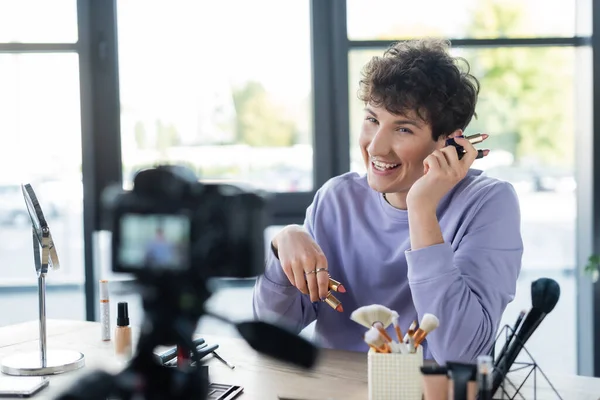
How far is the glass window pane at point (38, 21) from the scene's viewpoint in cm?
282

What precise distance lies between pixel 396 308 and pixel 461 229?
9.0 inches

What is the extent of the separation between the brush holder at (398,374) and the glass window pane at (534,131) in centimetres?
192

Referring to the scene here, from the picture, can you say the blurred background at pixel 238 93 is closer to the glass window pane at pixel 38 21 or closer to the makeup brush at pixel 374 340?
the glass window pane at pixel 38 21

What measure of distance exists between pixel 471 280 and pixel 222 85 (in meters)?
1.78

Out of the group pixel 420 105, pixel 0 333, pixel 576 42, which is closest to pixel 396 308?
pixel 420 105

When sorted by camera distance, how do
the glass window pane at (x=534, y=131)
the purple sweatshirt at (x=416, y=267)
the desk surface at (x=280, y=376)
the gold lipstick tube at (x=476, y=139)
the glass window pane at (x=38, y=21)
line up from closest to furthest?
the desk surface at (x=280, y=376), the purple sweatshirt at (x=416, y=267), the gold lipstick tube at (x=476, y=139), the glass window pane at (x=38, y=21), the glass window pane at (x=534, y=131)

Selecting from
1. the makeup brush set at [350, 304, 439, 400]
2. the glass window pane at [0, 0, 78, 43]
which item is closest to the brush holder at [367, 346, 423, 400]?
the makeup brush set at [350, 304, 439, 400]

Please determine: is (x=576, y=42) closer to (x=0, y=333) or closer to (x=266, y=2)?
(x=266, y=2)

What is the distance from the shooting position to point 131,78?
2875mm

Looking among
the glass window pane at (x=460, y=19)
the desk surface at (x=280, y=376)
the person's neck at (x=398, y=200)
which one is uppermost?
the glass window pane at (x=460, y=19)

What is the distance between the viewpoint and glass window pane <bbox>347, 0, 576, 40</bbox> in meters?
2.90

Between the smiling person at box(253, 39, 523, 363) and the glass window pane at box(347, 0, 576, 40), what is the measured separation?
4.10 feet

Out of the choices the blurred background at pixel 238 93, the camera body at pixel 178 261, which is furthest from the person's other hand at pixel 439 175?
the blurred background at pixel 238 93

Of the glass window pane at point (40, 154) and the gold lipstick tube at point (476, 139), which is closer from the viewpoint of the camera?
the gold lipstick tube at point (476, 139)
